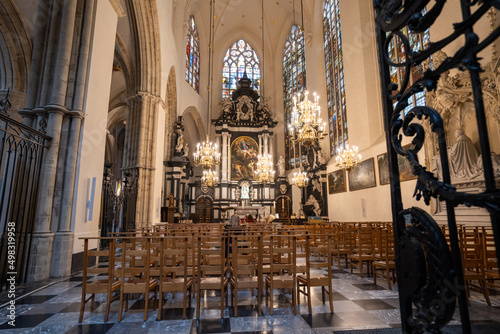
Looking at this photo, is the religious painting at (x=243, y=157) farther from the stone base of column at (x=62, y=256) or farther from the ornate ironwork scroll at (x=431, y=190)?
the ornate ironwork scroll at (x=431, y=190)

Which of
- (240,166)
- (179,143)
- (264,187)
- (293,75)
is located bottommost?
(264,187)

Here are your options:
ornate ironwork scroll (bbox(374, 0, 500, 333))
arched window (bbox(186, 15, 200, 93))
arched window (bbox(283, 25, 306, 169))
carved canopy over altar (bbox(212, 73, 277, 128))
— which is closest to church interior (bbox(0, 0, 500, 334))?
ornate ironwork scroll (bbox(374, 0, 500, 333))

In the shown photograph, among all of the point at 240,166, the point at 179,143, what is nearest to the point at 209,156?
the point at 179,143

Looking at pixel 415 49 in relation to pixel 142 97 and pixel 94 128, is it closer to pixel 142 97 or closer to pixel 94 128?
pixel 142 97

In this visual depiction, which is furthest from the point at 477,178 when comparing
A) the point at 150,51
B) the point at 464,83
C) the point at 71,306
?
the point at 150,51

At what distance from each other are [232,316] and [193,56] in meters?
21.9

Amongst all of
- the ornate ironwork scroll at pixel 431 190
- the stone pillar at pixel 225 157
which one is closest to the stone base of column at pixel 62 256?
the ornate ironwork scroll at pixel 431 190

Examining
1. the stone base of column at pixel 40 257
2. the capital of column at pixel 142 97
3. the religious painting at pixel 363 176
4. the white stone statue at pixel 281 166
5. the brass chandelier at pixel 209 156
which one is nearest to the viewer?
the stone base of column at pixel 40 257

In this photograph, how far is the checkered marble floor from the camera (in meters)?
2.82

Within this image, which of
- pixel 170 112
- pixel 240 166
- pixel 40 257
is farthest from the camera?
pixel 240 166

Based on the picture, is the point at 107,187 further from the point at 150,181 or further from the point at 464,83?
the point at 464,83

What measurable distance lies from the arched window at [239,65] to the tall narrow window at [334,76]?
27.7ft

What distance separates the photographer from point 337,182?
16.1m

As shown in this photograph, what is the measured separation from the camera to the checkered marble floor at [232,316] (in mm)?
2820
